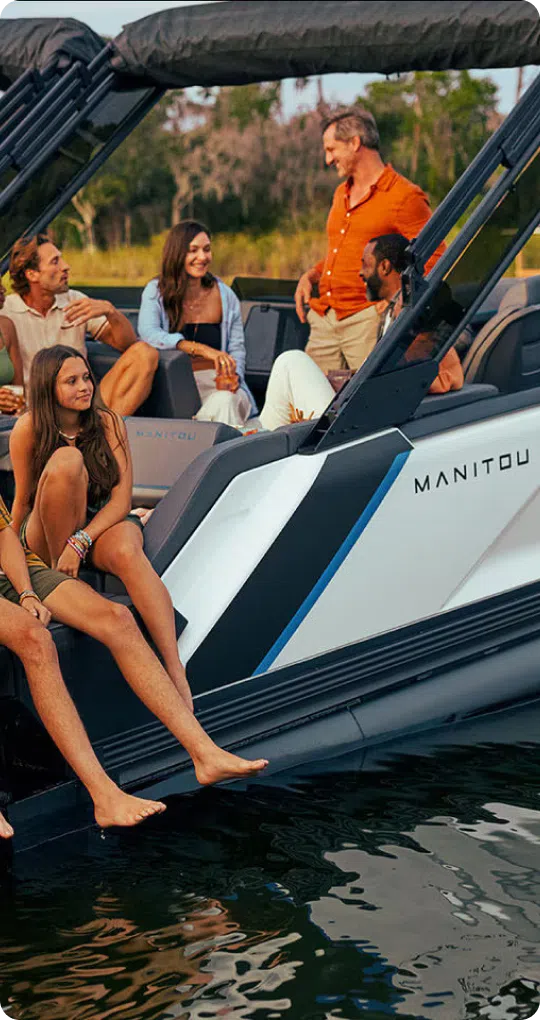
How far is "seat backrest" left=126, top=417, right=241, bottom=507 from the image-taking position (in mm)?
4078

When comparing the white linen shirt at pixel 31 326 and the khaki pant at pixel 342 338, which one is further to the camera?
the khaki pant at pixel 342 338

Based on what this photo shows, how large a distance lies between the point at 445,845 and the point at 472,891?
0.79 ft

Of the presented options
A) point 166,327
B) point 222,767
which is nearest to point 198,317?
point 166,327

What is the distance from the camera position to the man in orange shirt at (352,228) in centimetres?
493

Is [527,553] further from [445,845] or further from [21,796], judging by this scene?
[21,796]

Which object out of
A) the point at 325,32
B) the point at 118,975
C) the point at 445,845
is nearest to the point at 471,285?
the point at 325,32

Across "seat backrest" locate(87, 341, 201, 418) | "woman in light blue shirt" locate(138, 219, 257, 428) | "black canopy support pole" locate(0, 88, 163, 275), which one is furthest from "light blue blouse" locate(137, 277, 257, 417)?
"black canopy support pole" locate(0, 88, 163, 275)

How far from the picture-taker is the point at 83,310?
4.53 m

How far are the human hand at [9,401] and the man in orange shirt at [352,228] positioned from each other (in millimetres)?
1091

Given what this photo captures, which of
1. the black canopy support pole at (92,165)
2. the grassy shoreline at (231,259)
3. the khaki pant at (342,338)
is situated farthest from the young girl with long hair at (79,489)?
the grassy shoreline at (231,259)

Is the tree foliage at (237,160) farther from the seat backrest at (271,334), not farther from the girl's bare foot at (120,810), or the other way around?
the girl's bare foot at (120,810)

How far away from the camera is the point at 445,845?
350 cm

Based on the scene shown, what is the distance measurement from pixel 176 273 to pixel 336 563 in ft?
5.06

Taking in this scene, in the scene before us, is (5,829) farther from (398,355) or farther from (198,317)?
(198,317)
